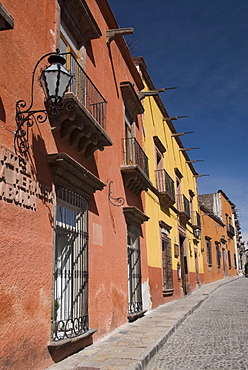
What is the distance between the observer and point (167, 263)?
536 inches

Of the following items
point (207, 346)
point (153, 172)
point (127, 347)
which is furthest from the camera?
point (153, 172)

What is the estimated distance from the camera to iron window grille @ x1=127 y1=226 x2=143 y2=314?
922 cm

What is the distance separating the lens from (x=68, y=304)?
18.5 feet

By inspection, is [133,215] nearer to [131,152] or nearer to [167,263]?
[131,152]

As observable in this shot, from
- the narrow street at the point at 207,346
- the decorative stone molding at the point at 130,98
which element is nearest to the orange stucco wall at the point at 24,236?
the narrow street at the point at 207,346

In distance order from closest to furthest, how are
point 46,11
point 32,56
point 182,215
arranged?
point 32,56
point 46,11
point 182,215

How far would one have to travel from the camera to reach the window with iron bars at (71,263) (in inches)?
212

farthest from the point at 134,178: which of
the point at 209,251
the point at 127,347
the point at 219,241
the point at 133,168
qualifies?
the point at 219,241

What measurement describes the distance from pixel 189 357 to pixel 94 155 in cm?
369

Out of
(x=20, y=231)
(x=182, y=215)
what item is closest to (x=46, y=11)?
(x=20, y=231)

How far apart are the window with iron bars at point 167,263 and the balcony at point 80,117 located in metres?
7.12

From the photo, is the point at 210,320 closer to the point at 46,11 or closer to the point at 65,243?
the point at 65,243

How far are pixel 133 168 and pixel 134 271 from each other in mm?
2538

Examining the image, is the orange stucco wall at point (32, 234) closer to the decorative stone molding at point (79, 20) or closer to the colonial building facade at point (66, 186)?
the colonial building facade at point (66, 186)
